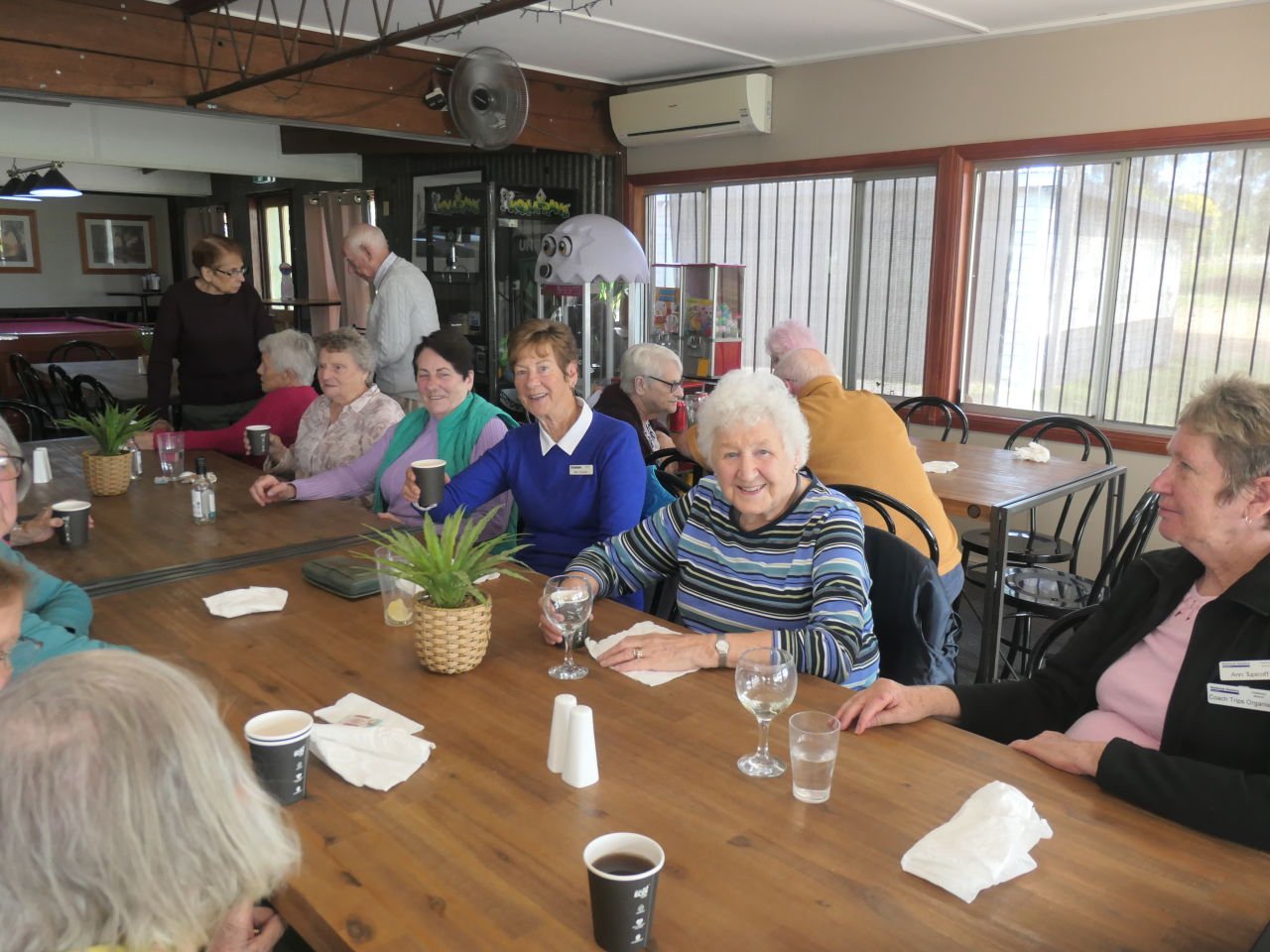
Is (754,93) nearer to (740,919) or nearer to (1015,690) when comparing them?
(1015,690)

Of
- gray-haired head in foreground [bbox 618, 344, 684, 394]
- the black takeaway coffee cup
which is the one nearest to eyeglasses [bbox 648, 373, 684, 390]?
gray-haired head in foreground [bbox 618, 344, 684, 394]

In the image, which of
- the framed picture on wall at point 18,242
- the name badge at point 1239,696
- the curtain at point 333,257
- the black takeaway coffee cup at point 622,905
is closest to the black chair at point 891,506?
the name badge at point 1239,696

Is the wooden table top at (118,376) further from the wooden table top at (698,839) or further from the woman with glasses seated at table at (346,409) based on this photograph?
the wooden table top at (698,839)

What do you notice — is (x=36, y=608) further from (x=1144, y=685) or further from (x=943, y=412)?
(x=943, y=412)

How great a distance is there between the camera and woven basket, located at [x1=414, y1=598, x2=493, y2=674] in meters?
1.72

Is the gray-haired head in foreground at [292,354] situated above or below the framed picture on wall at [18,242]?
below

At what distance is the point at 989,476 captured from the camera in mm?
3908

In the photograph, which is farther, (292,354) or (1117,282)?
(1117,282)

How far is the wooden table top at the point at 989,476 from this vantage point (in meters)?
3.52

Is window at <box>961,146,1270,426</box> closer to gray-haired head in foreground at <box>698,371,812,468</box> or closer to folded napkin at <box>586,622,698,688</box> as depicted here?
gray-haired head in foreground at <box>698,371,812,468</box>

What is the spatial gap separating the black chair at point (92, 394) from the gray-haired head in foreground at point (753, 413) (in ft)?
14.5

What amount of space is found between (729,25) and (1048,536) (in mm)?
2918

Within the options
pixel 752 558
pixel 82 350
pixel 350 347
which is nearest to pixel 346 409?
pixel 350 347

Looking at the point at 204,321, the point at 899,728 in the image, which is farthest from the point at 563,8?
the point at 899,728
